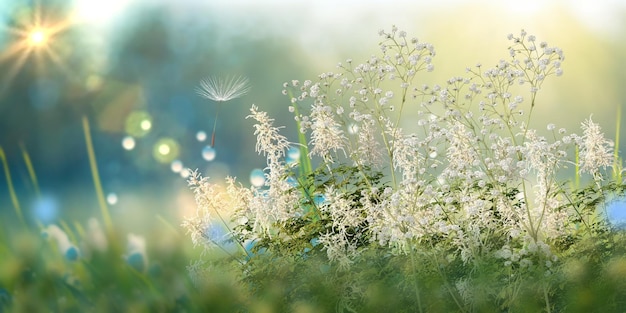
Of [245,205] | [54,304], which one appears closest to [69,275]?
[54,304]

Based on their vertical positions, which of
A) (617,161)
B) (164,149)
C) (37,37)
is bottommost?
(617,161)

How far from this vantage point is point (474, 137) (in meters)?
3.37

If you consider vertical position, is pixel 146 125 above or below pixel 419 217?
above

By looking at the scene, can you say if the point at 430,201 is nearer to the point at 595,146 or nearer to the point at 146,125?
the point at 595,146

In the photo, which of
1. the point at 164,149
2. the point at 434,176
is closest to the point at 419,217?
the point at 434,176

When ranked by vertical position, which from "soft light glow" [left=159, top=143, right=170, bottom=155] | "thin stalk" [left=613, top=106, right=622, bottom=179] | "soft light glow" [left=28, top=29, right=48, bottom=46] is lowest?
"thin stalk" [left=613, top=106, right=622, bottom=179]

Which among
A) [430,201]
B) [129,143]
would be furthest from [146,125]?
[430,201]

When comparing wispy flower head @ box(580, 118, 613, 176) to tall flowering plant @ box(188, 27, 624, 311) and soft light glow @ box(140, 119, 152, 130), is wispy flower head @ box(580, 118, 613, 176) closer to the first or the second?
tall flowering plant @ box(188, 27, 624, 311)

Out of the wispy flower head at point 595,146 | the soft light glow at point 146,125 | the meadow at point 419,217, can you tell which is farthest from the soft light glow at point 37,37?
the wispy flower head at point 595,146

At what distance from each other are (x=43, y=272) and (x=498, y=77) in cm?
238

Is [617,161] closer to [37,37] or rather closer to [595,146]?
[595,146]

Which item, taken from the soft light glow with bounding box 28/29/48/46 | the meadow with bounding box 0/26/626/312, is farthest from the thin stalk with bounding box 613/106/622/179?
the soft light glow with bounding box 28/29/48/46

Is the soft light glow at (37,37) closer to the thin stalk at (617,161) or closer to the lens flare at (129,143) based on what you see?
the lens flare at (129,143)

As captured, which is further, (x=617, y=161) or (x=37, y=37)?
(x=37, y=37)
